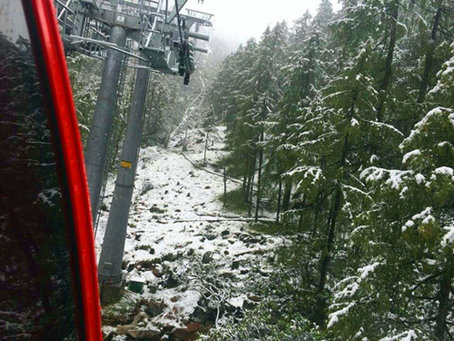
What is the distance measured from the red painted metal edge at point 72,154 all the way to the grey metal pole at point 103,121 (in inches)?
315

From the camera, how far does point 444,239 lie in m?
5.09

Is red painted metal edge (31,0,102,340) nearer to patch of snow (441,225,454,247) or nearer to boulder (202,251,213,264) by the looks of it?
patch of snow (441,225,454,247)

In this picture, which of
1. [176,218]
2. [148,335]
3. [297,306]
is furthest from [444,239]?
[176,218]

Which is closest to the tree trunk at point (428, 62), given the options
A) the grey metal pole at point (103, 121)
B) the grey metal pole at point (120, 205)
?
the grey metal pole at point (103, 121)

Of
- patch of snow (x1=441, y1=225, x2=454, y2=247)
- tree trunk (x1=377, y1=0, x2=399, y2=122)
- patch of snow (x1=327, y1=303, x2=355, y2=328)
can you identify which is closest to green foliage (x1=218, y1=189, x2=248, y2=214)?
tree trunk (x1=377, y1=0, x2=399, y2=122)

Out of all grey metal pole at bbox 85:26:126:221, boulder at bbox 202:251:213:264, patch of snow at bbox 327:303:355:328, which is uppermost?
grey metal pole at bbox 85:26:126:221

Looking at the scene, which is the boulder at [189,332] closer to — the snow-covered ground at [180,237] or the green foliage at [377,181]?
the snow-covered ground at [180,237]

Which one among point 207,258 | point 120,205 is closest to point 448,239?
point 120,205

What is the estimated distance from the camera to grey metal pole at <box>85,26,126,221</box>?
28.9 ft

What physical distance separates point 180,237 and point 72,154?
21883 mm

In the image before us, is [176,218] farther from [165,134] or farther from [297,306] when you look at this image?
[165,134]

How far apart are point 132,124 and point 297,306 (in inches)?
338

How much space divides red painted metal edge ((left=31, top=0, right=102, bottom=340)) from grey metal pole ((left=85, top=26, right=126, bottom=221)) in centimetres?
801

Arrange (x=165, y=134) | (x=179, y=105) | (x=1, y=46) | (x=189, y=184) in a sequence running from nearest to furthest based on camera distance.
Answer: (x=1, y=46), (x=189, y=184), (x=165, y=134), (x=179, y=105)
